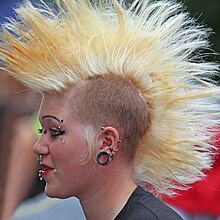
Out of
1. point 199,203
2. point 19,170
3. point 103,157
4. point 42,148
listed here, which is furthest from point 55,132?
point 199,203

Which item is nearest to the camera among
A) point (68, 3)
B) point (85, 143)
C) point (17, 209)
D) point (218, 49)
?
point (85, 143)

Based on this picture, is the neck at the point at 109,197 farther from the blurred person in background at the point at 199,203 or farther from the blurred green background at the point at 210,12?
the blurred green background at the point at 210,12

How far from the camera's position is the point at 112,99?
10.3 ft

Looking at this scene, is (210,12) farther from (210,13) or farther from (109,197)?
(109,197)

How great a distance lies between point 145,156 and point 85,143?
31cm

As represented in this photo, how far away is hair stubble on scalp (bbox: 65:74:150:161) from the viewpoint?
3150 mm

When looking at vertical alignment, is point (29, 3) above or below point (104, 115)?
above

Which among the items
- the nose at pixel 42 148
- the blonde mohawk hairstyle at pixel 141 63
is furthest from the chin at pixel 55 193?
the blonde mohawk hairstyle at pixel 141 63

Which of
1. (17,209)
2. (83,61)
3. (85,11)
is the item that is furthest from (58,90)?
(17,209)

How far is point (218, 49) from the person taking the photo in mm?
7918

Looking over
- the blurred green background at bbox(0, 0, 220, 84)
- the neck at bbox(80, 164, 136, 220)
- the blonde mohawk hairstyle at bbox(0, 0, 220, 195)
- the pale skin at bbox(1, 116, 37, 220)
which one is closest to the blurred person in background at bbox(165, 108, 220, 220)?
the pale skin at bbox(1, 116, 37, 220)

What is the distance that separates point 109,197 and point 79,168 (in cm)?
17

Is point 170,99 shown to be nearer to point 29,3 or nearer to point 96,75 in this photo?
point 96,75

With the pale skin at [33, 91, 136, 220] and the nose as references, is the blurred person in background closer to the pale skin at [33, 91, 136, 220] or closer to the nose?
the pale skin at [33, 91, 136, 220]
